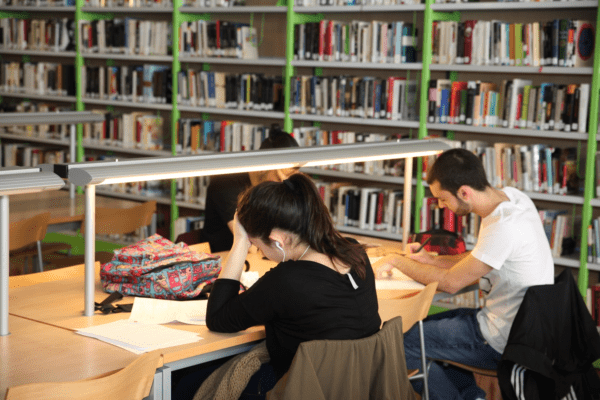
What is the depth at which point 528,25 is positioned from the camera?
393 cm

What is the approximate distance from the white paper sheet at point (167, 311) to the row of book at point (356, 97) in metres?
2.41

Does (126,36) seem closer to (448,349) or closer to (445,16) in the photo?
(445,16)

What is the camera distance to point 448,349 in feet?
8.89

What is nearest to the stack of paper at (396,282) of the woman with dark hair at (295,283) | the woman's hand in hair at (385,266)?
the woman's hand in hair at (385,266)

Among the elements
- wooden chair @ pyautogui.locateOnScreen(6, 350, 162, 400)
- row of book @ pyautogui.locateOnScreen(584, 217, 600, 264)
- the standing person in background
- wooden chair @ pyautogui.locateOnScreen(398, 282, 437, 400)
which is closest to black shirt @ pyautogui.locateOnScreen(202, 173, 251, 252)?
the standing person in background

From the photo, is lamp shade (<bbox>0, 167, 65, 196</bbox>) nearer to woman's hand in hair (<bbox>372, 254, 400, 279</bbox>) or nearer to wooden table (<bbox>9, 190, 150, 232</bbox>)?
woman's hand in hair (<bbox>372, 254, 400, 279</bbox>)

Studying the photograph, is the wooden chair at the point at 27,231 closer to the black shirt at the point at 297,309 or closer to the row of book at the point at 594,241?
the black shirt at the point at 297,309

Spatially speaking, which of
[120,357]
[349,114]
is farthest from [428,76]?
[120,357]

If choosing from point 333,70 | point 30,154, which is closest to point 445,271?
point 333,70

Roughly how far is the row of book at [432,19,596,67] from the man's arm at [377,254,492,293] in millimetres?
1544

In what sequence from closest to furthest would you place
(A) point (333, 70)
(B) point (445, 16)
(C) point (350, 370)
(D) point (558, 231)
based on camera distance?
1. (C) point (350, 370)
2. (D) point (558, 231)
3. (B) point (445, 16)
4. (A) point (333, 70)

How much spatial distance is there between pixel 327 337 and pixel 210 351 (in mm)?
327

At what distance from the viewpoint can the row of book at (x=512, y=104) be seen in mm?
3838

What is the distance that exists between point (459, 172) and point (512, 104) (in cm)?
146
